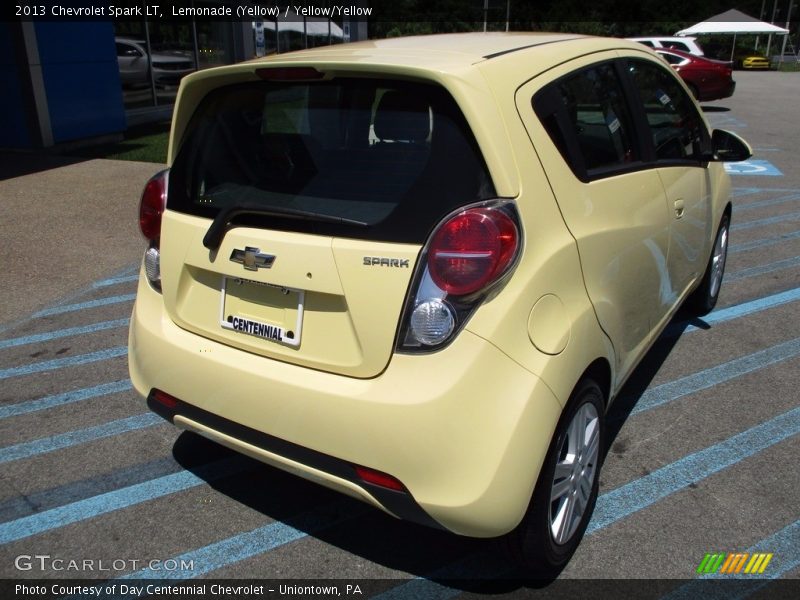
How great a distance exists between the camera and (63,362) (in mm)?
4266

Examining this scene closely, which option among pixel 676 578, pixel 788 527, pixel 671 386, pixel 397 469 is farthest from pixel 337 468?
pixel 671 386

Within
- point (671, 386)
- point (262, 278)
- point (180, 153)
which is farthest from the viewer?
point (671, 386)

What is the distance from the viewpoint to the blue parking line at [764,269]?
19.3 feet

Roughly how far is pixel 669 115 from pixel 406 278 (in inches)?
90.1

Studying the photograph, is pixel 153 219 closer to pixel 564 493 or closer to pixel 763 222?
pixel 564 493

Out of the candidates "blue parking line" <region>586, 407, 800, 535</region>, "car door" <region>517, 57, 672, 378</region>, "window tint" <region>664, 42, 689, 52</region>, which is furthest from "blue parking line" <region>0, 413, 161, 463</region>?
"window tint" <region>664, 42, 689, 52</region>

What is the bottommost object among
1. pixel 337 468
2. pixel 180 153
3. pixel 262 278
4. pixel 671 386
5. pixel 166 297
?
pixel 671 386

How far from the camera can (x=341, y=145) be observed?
96.3 inches

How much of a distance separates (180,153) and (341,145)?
755 millimetres

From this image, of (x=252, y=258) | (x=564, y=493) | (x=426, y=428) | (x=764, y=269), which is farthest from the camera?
(x=764, y=269)

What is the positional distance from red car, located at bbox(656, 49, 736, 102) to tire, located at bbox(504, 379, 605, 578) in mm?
18121

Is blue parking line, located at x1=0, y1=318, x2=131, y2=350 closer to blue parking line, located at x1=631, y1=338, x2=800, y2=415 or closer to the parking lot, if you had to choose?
the parking lot

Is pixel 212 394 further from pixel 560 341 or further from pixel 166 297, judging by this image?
pixel 560 341

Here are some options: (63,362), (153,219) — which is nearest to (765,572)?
(153,219)
